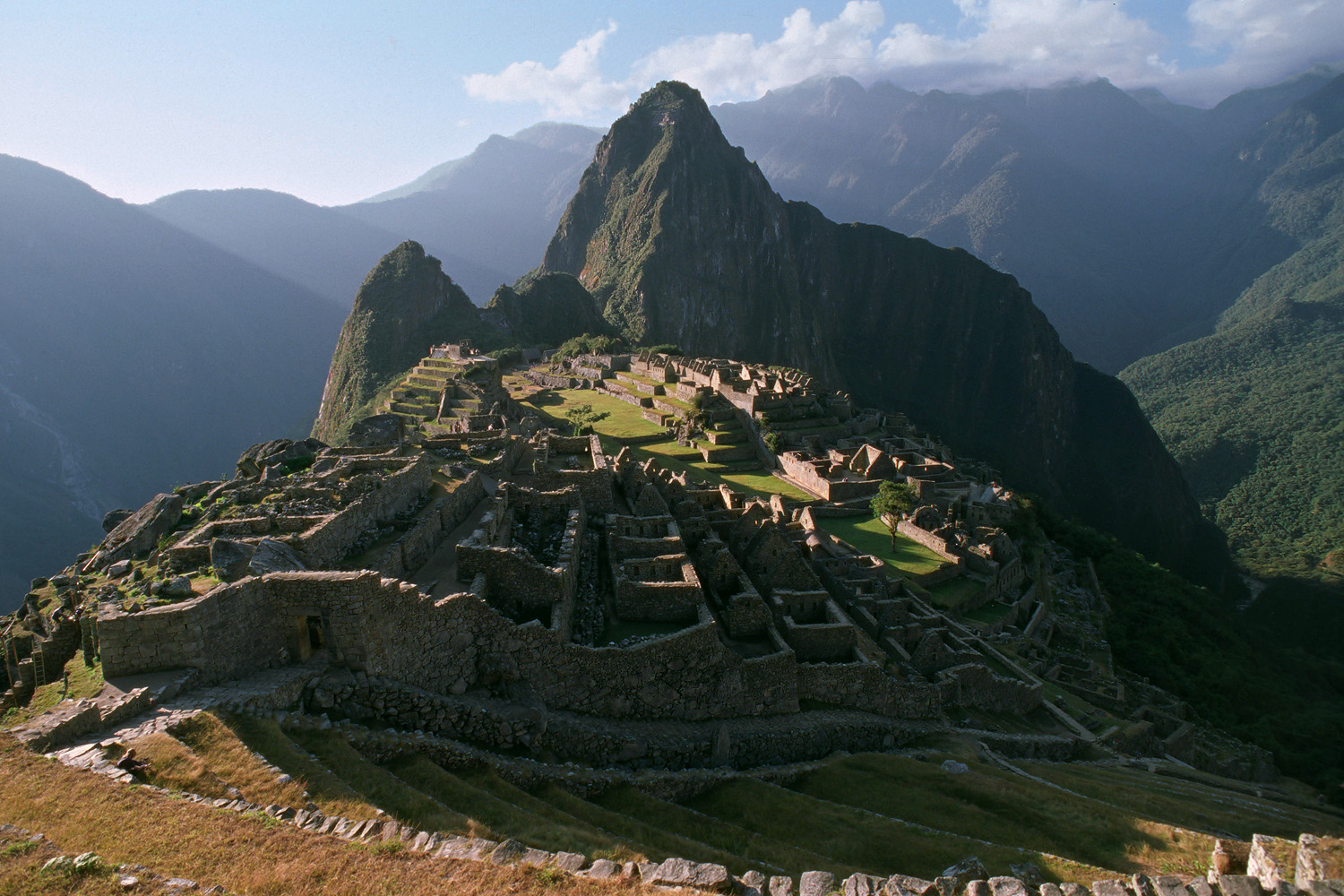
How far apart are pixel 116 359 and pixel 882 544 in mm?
141033

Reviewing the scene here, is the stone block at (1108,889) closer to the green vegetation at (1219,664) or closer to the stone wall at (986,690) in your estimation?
the stone wall at (986,690)

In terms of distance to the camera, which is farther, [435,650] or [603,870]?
[435,650]

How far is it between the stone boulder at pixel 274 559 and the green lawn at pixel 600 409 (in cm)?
3700

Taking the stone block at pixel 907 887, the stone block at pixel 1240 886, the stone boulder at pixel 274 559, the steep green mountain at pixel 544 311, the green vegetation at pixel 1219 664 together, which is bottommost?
the green vegetation at pixel 1219 664

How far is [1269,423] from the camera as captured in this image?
127m

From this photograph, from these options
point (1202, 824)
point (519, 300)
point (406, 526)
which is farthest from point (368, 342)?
point (1202, 824)

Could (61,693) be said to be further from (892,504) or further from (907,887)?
(892,504)

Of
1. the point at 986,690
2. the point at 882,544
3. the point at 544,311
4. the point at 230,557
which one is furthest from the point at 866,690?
the point at 544,311

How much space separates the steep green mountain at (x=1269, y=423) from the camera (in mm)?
103625

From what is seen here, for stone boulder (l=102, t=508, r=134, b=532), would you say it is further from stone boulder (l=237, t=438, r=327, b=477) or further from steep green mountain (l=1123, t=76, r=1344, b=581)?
steep green mountain (l=1123, t=76, r=1344, b=581)

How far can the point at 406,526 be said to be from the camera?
1631cm

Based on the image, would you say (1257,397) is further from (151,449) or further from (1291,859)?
(151,449)

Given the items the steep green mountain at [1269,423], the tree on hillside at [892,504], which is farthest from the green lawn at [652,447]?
the steep green mountain at [1269,423]

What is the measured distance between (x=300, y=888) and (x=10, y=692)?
35.3 ft
